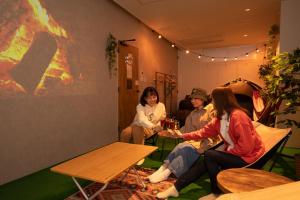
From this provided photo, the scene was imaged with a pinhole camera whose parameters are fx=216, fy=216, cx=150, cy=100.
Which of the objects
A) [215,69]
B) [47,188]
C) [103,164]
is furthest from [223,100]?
[215,69]

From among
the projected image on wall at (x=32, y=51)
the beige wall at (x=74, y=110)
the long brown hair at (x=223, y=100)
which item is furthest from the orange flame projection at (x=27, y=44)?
the long brown hair at (x=223, y=100)

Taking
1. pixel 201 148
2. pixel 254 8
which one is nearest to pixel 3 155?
pixel 201 148

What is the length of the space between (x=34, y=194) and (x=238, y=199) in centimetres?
244

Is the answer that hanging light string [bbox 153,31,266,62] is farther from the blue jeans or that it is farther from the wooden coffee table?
the wooden coffee table

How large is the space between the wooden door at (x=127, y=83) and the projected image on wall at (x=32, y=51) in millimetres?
1419

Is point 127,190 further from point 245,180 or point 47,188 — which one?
point 245,180

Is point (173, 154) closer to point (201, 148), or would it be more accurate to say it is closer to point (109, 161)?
point (201, 148)

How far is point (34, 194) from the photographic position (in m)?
2.29

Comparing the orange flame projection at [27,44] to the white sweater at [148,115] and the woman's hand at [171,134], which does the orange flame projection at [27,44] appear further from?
the woman's hand at [171,134]

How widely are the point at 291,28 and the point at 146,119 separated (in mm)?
3383

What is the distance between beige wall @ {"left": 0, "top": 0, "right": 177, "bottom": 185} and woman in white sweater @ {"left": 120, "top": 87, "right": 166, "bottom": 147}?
0.79 m

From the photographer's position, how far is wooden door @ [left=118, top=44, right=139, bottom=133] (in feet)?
15.0

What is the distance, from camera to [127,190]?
7.68 ft

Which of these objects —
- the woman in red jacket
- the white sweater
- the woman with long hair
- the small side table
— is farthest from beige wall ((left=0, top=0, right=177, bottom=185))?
the small side table
